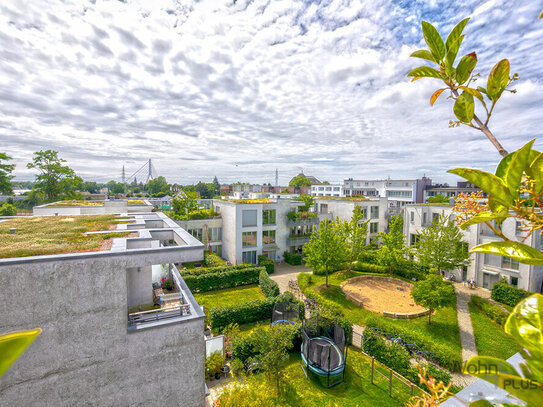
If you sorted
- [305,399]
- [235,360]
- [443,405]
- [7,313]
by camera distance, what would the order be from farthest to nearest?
[235,360] → [305,399] → [7,313] → [443,405]

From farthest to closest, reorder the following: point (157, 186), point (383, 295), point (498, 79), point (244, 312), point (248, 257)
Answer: point (157, 186) → point (248, 257) → point (383, 295) → point (244, 312) → point (498, 79)

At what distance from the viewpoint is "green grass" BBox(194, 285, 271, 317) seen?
2223 cm

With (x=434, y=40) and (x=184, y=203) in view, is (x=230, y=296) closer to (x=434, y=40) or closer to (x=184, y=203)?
(x=184, y=203)

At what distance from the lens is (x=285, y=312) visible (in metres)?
19.1

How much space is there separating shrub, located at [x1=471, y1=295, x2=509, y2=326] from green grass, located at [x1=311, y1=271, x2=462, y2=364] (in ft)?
5.99

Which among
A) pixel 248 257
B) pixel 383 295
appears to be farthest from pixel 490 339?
pixel 248 257

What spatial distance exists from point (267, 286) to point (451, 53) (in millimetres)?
23308

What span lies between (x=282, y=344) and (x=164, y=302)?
6.31m

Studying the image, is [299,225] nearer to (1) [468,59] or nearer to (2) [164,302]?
(2) [164,302]

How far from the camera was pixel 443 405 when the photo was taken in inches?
90.2

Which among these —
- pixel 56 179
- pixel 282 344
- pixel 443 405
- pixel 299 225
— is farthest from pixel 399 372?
pixel 56 179

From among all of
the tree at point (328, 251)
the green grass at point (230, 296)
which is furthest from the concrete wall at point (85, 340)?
the tree at point (328, 251)

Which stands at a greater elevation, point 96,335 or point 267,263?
point 96,335

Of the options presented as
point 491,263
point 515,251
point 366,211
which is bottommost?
point 491,263
